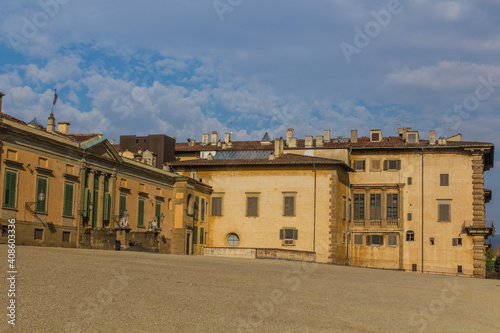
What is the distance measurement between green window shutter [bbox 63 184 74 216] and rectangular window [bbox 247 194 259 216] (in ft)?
66.8

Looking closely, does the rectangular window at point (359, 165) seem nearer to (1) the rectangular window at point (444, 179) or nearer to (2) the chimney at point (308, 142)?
(2) the chimney at point (308, 142)

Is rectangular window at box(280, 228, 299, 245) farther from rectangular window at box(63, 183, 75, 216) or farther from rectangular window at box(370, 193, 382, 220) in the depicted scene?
rectangular window at box(63, 183, 75, 216)

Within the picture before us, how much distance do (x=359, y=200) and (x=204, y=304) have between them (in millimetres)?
48176

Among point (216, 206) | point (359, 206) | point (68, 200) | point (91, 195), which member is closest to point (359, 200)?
point (359, 206)

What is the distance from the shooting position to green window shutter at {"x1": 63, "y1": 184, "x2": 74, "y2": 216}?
1496 inches

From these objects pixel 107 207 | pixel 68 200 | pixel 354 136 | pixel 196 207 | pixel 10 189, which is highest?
pixel 354 136

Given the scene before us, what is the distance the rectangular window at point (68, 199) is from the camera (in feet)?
125

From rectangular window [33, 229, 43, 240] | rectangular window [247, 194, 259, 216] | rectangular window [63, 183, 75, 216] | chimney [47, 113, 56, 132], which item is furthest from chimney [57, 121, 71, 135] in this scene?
rectangular window [247, 194, 259, 216]

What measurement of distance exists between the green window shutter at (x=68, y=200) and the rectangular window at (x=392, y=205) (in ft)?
104

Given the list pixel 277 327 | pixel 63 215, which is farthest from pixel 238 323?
pixel 63 215

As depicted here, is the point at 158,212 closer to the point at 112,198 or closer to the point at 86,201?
the point at 112,198

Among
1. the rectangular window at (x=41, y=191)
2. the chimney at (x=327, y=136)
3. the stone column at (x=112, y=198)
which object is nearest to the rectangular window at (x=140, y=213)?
the stone column at (x=112, y=198)

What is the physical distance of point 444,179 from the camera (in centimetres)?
5828

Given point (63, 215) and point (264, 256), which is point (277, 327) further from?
point (264, 256)
